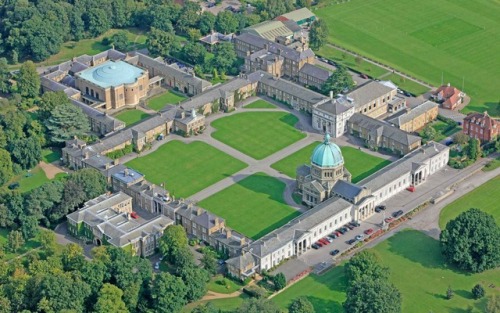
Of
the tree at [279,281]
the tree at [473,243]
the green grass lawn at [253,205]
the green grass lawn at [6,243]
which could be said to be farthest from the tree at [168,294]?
the tree at [473,243]

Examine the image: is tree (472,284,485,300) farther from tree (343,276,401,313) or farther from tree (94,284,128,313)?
tree (94,284,128,313)

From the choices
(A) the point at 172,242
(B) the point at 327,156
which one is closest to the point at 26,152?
(A) the point at 172,242

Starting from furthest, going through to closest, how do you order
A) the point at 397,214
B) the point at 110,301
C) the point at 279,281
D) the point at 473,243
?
the point at 397,214 < the point at 473,243 < the point at 279,281 < the point at 110,301

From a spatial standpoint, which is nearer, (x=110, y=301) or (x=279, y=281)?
(x=110, y=301)

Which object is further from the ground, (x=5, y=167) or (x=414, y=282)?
(x=5, y=167)

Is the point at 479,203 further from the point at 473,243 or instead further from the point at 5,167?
the point at 5,167

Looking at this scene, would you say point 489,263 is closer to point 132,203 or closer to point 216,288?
point 216,288

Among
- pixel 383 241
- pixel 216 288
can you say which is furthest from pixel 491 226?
pixel 216 288
